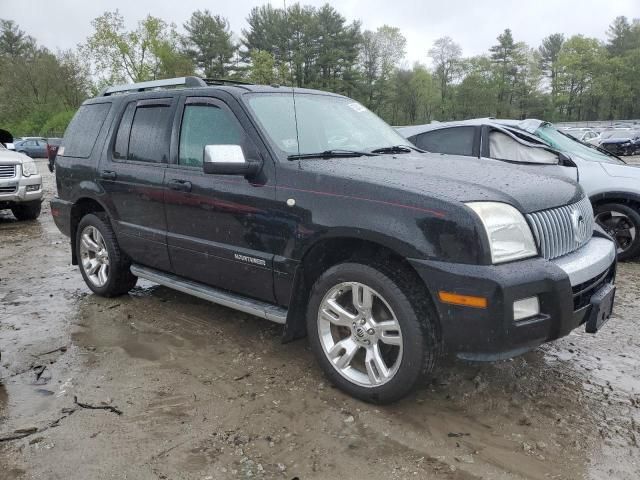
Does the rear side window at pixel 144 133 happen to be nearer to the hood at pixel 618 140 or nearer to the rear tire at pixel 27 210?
the rear tire at pixel 27 210

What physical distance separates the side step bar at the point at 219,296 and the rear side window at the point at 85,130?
1264 mm

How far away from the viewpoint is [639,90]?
64750 millimetres

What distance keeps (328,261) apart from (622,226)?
14.7 feet

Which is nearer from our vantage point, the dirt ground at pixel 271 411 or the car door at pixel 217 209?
the dirt ground at pixel 271 411

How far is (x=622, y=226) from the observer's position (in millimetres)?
6156

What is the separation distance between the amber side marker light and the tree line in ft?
131

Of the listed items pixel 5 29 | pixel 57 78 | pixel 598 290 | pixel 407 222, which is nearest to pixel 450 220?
pixel 407 222

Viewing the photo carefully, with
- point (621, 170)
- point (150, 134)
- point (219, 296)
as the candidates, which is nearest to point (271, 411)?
point (219, 296)

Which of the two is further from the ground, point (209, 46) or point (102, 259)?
point (209, 46)

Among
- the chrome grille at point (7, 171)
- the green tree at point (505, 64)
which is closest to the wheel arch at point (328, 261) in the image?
the chrome grille at point (7, 171)

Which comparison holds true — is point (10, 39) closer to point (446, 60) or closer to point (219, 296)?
A: point (446, 60)

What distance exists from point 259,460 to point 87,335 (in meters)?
2.28

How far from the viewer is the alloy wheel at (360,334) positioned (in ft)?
9.76

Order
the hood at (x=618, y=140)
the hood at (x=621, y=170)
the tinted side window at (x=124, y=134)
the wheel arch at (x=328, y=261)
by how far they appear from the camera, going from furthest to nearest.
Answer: the hood at (x=618, y=140), the hood at (x=621, y=170), the tinted side window at (x=124, y=134), the wheel arch at (x=328, y=261)
